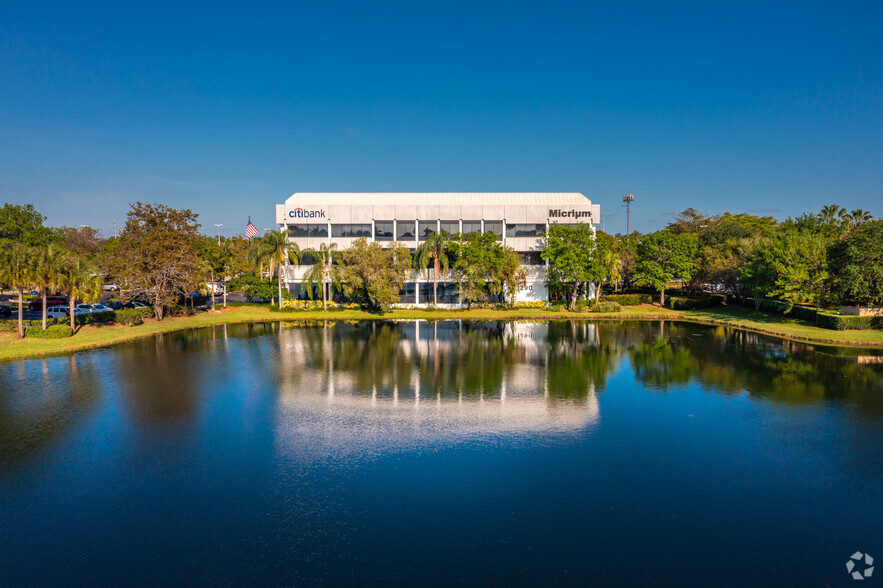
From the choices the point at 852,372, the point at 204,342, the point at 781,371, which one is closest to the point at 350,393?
the point at 204,342

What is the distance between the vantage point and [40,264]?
4319 centimetres

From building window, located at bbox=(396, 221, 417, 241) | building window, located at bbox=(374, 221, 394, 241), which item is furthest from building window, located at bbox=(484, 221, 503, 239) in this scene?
building window, located at bbox=(374, 221, 394, 241)

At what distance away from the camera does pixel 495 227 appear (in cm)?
7600

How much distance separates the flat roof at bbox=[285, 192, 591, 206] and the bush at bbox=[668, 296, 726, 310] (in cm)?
1964

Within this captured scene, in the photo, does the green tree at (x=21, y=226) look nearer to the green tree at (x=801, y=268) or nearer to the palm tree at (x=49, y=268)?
the palm tree at (x=49, y=268)

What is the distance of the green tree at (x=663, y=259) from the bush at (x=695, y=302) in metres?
1.82

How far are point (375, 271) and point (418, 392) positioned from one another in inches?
1456

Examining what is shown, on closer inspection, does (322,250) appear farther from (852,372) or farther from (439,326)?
(852,372)

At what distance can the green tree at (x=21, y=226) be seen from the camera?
64.9 metres

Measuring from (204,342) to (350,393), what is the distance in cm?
2438

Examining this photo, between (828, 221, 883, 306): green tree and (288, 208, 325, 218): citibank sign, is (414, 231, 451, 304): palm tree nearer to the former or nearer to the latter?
(288, 208, 325, 218): citibank sign

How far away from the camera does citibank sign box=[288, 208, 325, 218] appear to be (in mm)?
74938

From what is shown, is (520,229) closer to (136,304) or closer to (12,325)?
(136,304)

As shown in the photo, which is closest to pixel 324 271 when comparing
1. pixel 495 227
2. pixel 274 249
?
pixel 274 249
